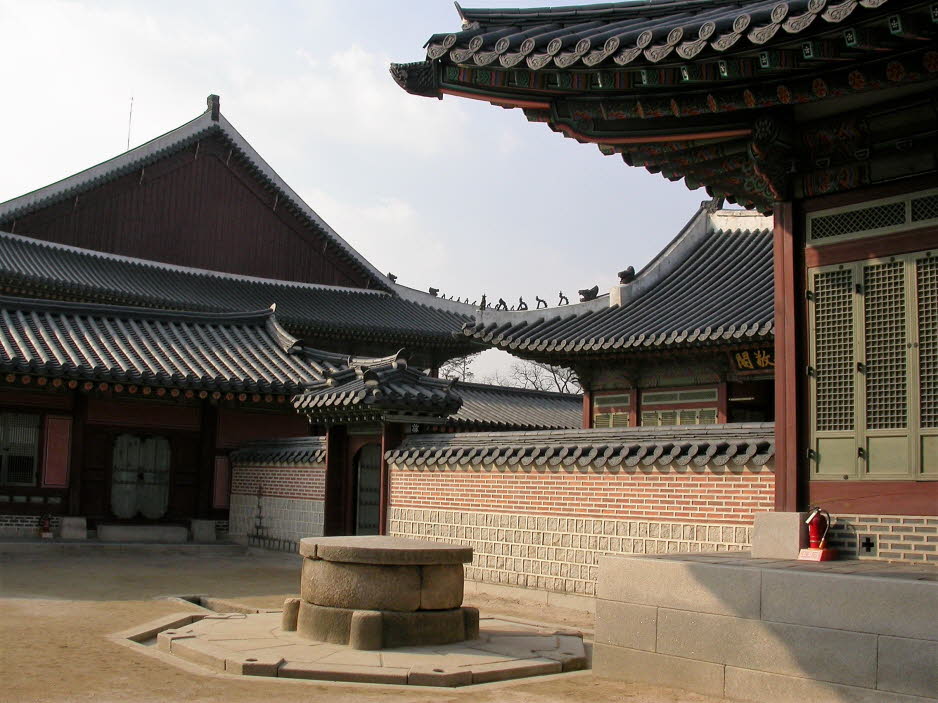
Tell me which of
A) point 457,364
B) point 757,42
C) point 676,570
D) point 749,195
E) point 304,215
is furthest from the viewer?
point 457,364

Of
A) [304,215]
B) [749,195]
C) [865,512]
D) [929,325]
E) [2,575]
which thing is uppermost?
[304,215]

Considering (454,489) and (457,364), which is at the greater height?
(457,364)

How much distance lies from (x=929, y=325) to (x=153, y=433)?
15.2m

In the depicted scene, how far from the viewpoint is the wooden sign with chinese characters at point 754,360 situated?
46.2 feet

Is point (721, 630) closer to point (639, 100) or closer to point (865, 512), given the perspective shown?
point (865, 512)

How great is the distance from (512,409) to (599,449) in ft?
43.6

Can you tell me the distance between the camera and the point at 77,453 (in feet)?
58.4

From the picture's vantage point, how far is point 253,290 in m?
28.0

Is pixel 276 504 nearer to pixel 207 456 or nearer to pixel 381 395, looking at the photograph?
pixel 207 456

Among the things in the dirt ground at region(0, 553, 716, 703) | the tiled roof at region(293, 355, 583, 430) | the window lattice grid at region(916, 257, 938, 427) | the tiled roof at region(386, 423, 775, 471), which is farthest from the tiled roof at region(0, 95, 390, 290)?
the window lattice grid at region(916, 257, 938, 427)

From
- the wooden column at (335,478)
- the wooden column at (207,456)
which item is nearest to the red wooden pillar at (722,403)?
the wooden column at (335,478)

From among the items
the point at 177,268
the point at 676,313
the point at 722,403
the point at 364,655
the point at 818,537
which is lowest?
the point at 364,655

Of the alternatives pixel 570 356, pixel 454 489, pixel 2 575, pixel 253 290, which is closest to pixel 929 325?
pixel 454 489

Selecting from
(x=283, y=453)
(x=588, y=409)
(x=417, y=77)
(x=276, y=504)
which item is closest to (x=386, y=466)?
(x=283, y=453)
